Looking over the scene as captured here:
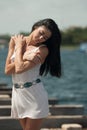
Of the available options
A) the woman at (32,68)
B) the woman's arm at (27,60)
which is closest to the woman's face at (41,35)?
the woman at (32,68)

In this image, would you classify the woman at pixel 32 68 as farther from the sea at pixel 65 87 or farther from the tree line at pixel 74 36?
the tree line at pixel 74 36


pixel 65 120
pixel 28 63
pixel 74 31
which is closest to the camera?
pixel 28 63

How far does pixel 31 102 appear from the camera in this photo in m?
6.15

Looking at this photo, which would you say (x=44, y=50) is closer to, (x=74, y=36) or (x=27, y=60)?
(x=27, y=60)

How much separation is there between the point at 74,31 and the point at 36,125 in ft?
531

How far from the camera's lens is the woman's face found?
6.23 metres

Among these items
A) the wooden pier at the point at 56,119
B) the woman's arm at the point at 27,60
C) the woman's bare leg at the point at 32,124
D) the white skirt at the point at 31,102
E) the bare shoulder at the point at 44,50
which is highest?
the bare shoulder at the point at 44,50

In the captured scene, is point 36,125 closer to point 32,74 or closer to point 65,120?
point 32,74

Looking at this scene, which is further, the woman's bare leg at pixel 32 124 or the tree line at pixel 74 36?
the tree line at pixel 74 36

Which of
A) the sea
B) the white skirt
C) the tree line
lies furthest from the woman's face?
the tree line

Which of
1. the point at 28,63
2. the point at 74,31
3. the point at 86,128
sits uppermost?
the point at 74,31

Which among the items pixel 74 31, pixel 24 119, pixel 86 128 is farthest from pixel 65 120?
pixel 74 31

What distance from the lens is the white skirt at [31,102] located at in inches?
241

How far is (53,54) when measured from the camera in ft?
20.8
